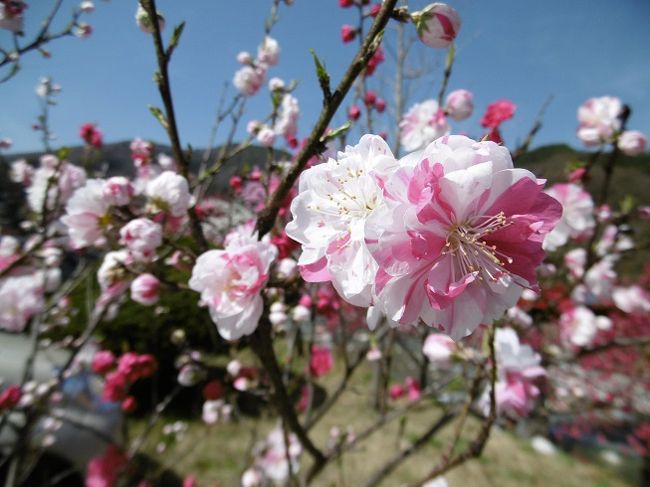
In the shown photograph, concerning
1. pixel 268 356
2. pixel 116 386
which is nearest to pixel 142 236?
pixel 268 356

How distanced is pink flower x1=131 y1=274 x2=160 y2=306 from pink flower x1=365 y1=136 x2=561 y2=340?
90 centimetres

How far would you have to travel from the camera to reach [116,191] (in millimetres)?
1027

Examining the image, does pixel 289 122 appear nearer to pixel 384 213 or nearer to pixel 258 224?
pixel 258 224

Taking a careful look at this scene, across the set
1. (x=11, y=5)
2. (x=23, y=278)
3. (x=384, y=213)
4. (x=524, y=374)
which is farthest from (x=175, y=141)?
(x=23, y=278)

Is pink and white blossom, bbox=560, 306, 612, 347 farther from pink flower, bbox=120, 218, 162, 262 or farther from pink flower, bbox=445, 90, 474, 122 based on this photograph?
pink flower, bbox=120, 218, 162, 262

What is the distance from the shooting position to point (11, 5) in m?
1.70

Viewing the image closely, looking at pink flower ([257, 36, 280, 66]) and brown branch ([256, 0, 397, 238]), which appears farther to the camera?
pink flower ([257, 36, 280, 66])

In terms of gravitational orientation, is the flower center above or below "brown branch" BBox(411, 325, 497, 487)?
above

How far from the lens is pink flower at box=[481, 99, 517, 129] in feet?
4.99

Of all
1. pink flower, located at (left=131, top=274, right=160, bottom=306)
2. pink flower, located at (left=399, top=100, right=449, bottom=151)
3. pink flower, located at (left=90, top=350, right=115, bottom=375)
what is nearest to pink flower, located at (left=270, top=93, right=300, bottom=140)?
pink flower, located at (left=399, top=100, right=449, bottom=151)

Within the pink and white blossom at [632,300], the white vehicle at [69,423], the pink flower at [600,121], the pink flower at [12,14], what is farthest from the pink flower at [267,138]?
the pink and white blossom at [632,300]

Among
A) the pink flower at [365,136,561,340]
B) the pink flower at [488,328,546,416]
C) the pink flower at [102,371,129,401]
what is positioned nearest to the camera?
the pink flower at [365,136,561,340]

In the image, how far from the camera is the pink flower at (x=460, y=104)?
63.9 inches

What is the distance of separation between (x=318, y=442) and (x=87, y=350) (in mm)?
3029
